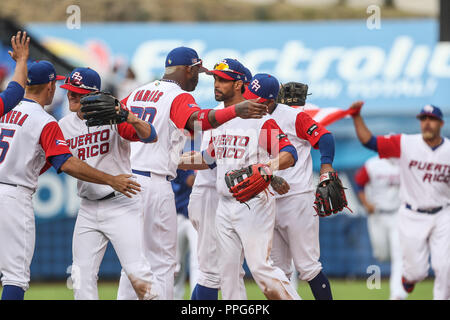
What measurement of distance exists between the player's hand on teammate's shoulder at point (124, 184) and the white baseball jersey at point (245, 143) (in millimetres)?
788

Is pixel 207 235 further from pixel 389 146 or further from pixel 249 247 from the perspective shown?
pixel 389 146

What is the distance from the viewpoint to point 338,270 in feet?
38.8

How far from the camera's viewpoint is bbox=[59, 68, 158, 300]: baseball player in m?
5.57

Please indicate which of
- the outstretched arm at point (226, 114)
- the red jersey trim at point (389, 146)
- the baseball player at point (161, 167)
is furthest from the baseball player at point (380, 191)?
the outstretched arm at point (226, 114)

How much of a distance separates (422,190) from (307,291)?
2.76 meters

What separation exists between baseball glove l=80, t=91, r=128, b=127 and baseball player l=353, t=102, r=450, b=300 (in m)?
3.27

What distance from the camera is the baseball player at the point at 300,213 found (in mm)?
6391

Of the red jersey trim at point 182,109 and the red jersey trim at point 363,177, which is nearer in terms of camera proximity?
the red jersey trim at point 182,109

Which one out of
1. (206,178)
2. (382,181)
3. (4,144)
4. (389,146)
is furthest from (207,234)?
(382,181)

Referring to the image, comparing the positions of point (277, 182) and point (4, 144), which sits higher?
point (4, 144)

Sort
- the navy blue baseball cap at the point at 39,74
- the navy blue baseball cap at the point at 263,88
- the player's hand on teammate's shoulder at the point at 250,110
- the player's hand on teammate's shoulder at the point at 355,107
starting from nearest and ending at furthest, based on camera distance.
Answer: the player's hand on teammate's shoulder at the point at 250,110 → the navy blue baseball cap at the point at 39,74 → the navy blue baseball cap at the point at 263,88 → the player's hand on teammate's shoulder at the point at 355,107

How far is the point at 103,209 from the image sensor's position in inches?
223

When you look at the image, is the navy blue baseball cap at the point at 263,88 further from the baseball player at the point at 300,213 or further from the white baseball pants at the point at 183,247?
the white baseball pants at the point at 183,247

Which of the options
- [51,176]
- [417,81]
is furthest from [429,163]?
[417,81]
